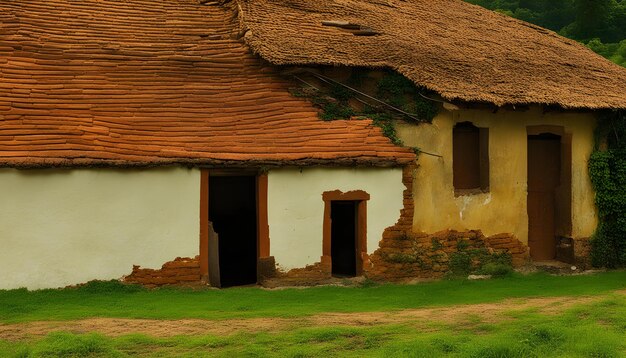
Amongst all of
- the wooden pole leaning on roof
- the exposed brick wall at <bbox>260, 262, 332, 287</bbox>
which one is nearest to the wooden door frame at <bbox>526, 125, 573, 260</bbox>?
the wooden pole leaning on roof

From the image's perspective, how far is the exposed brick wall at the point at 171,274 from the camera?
39.2 feet

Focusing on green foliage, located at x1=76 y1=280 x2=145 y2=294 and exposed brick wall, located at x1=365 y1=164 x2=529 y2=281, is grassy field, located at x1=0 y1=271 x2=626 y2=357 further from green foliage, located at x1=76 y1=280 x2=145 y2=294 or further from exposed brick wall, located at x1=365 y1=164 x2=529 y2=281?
exposed brick wall, located at x1=365 y1=164 x2=529 y2=281

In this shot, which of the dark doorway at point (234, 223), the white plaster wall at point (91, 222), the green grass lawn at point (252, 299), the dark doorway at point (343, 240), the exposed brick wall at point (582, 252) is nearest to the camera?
the green grass lawn at point (252, 299)

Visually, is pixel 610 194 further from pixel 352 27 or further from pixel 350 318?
pixel 350 318

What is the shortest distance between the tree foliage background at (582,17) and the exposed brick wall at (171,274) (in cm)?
3038

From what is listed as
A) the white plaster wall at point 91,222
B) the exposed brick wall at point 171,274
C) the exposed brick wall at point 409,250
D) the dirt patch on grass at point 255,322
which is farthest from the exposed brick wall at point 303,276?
the dirt patch on grass at point 255,322

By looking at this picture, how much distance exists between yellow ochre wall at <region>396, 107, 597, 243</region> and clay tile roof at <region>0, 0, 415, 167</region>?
85 centimetres

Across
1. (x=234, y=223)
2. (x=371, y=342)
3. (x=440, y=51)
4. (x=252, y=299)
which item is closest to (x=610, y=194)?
(x=440, y=51)

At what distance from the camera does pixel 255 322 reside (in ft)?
31.7

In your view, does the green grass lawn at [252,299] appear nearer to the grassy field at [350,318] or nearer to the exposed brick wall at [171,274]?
the grassy field at [350,318]

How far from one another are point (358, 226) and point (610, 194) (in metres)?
6.30

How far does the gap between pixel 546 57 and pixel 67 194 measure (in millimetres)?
12718

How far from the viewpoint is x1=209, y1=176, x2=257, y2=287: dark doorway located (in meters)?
15.0

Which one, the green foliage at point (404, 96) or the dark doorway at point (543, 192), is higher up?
the green foliage at point (404, 96)
